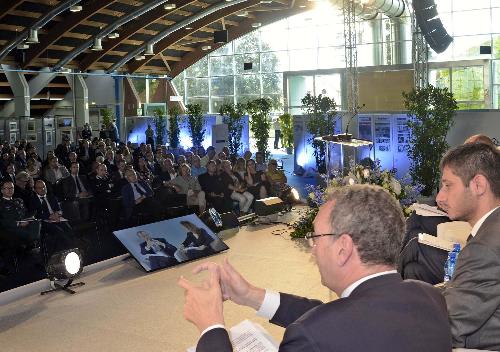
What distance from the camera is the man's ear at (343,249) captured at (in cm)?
163

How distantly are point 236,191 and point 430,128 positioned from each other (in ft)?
16.0

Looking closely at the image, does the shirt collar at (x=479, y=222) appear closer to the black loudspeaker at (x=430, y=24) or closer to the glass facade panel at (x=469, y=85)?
the black loudspeaker at (x=430, y=24)

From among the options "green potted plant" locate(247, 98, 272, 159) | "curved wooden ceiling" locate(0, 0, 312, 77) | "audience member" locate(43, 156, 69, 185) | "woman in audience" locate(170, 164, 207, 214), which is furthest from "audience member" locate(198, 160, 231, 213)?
"curved wooden ceiling" locate(0, 0, 312, 77)

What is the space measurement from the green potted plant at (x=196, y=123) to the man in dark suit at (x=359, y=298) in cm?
2222

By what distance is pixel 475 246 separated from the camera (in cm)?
227

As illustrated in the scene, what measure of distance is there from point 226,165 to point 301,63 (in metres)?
19.0

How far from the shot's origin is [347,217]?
165 cm

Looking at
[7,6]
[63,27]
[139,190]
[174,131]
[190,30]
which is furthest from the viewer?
[190,30]

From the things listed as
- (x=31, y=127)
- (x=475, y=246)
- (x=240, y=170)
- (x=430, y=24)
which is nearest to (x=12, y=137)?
(x=31, y=127)

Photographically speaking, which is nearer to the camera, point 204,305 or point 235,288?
point 204,305

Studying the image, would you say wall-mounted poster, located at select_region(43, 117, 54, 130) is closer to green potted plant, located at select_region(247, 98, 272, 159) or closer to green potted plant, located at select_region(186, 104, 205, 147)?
green potted plant, located at select_region(186, 104, 205, 147)

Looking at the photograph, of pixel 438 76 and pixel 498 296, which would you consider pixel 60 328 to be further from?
pixel 438 76

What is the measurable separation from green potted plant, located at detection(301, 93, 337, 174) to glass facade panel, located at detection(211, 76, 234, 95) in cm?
1340

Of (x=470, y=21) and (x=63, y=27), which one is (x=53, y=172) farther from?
(x=470, y=21)
